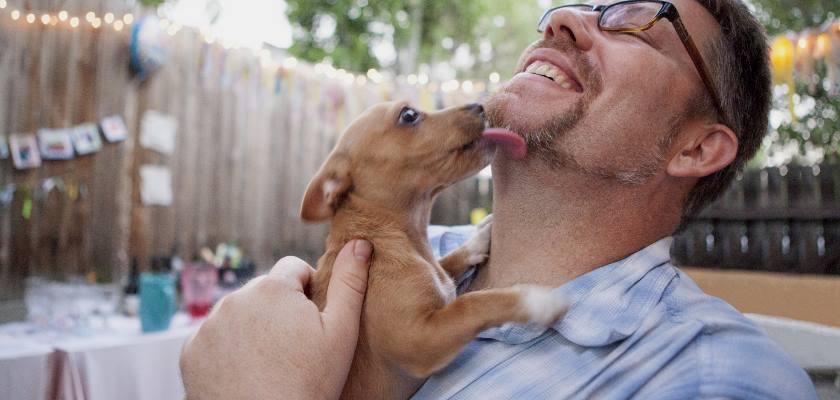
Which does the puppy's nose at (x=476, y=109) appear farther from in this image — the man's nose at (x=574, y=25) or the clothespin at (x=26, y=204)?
the clothespin at (x=26, y=204)

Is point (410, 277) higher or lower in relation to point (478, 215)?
higher

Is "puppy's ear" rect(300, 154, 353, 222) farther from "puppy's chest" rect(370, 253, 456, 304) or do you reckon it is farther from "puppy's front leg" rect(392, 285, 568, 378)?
"puppy's front leg" rect(392, 285, 568, 378)

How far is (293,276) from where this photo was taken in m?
1.57

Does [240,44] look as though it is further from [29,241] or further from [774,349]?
[774,349]

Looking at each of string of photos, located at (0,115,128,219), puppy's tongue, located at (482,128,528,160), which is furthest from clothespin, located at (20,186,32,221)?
puppy's tongue, located at (482,128,528,160)

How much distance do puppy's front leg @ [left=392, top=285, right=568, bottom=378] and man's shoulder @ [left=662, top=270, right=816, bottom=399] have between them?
273 mm

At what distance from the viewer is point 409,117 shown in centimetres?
186

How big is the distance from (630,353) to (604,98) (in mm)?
652

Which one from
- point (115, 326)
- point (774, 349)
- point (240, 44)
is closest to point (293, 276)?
point (774, 349)

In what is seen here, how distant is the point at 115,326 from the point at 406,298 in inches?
91.9

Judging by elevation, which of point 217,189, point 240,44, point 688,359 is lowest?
point 217,189

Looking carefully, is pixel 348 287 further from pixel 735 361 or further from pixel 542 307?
pixel 735 361

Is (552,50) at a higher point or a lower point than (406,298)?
higher

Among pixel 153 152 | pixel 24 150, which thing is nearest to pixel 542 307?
pixel 24 150
